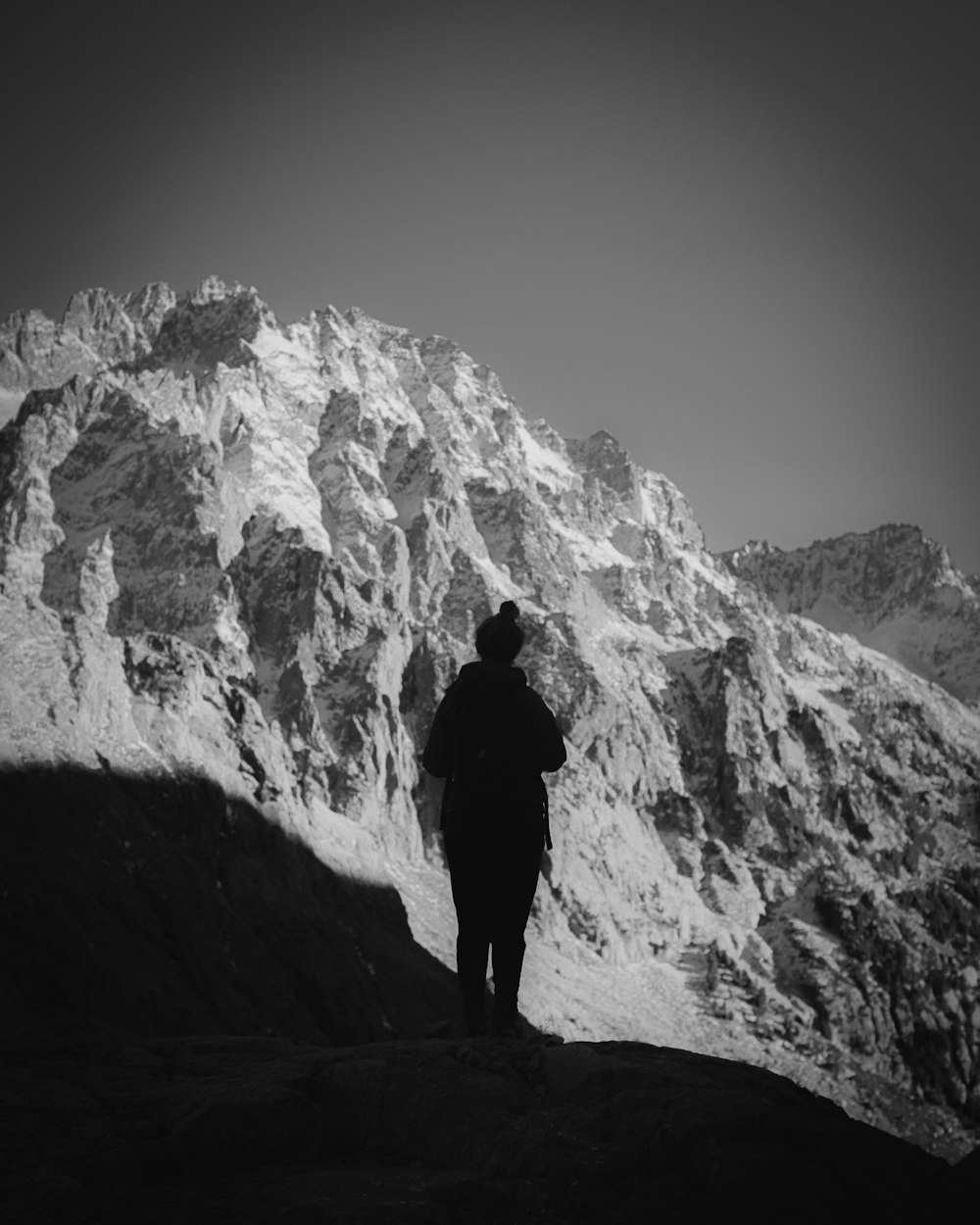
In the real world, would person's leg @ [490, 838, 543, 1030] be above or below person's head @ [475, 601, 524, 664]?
below

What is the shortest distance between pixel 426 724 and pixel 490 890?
335 feet

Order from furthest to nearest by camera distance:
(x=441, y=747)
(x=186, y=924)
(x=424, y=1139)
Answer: (x=186, y=924) < (x=441, y=747) < (x=424, y=1139)

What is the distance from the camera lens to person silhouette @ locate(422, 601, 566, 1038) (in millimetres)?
8820

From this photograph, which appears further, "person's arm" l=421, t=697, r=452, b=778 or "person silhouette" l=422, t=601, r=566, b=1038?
"person's arm" l=421, t=697, r=452, b=778

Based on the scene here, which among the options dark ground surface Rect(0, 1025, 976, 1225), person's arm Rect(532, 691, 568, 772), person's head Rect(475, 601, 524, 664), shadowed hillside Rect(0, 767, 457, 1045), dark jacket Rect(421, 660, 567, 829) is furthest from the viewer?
shadowed hillside Rect(0, 767, 457, 1045)

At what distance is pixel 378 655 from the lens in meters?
109

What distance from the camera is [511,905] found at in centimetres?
882

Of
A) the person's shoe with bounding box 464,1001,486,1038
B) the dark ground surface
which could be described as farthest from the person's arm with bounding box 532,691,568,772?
the dark ground surface

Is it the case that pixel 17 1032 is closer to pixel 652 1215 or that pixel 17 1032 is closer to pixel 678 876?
pixel 652 1215

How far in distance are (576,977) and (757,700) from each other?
74.3 m

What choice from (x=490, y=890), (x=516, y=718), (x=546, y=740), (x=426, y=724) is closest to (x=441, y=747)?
(x=516, y=718)

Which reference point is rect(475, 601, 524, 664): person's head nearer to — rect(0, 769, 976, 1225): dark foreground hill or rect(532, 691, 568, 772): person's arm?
rect(532, 691, 568, 772): person's arm

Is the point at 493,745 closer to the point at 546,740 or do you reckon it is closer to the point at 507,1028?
the point at 546,740

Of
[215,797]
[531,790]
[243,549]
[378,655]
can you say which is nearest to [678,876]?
[378,655]
